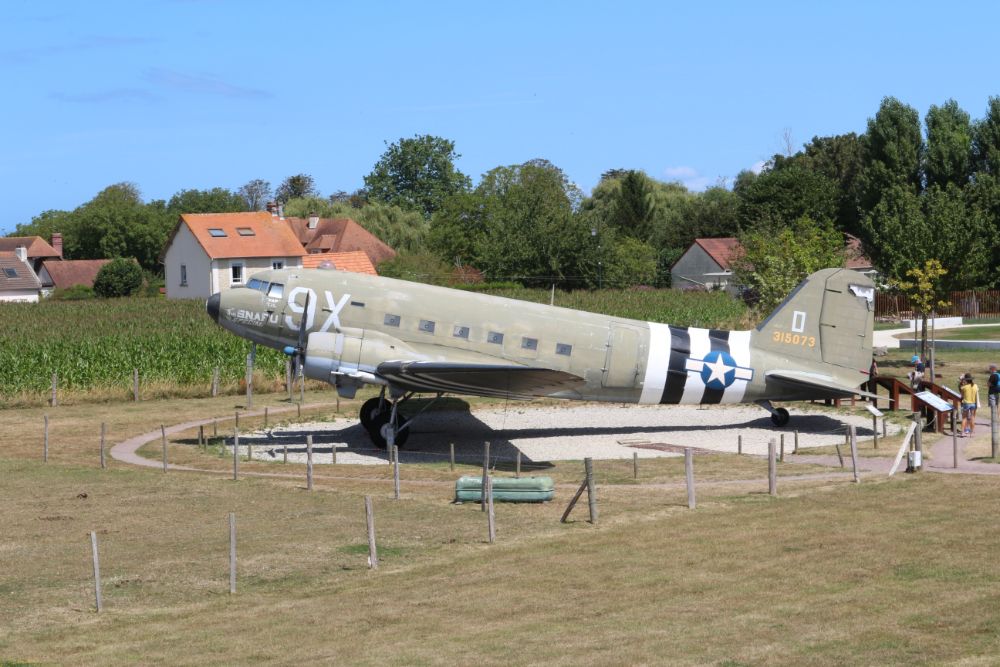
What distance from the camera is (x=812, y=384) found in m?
36.8

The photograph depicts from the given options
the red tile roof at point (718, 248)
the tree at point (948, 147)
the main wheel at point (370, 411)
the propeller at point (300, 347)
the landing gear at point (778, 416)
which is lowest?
the landing gear at point (778, 416)

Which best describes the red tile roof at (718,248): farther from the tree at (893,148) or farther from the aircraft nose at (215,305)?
the aircraft nose at (215,305)

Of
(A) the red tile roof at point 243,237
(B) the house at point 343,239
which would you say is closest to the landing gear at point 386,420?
(A) the red tile roof at point 243,237

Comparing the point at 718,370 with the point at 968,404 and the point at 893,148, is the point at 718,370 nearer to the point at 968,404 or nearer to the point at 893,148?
the point at 968,404

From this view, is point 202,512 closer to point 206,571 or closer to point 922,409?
point 206,571

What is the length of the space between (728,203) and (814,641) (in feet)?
418

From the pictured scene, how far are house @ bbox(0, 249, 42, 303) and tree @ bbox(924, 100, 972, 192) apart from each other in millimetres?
87297

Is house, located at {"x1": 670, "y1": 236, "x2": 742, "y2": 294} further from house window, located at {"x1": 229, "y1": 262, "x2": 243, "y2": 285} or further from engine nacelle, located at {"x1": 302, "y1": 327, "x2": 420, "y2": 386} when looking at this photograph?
engine nacelle, located at {"x1": 302, "y1": 327, "x2": 420, "y2": 386}

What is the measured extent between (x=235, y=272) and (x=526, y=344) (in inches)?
2946

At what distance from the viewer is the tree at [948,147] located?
101 metres

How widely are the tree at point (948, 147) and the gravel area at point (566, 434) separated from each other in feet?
217

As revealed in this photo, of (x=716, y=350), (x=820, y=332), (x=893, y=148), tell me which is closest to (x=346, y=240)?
(x=893, y=148)

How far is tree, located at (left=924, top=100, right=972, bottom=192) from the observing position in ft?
331

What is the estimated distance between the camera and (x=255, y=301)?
1400 inches
